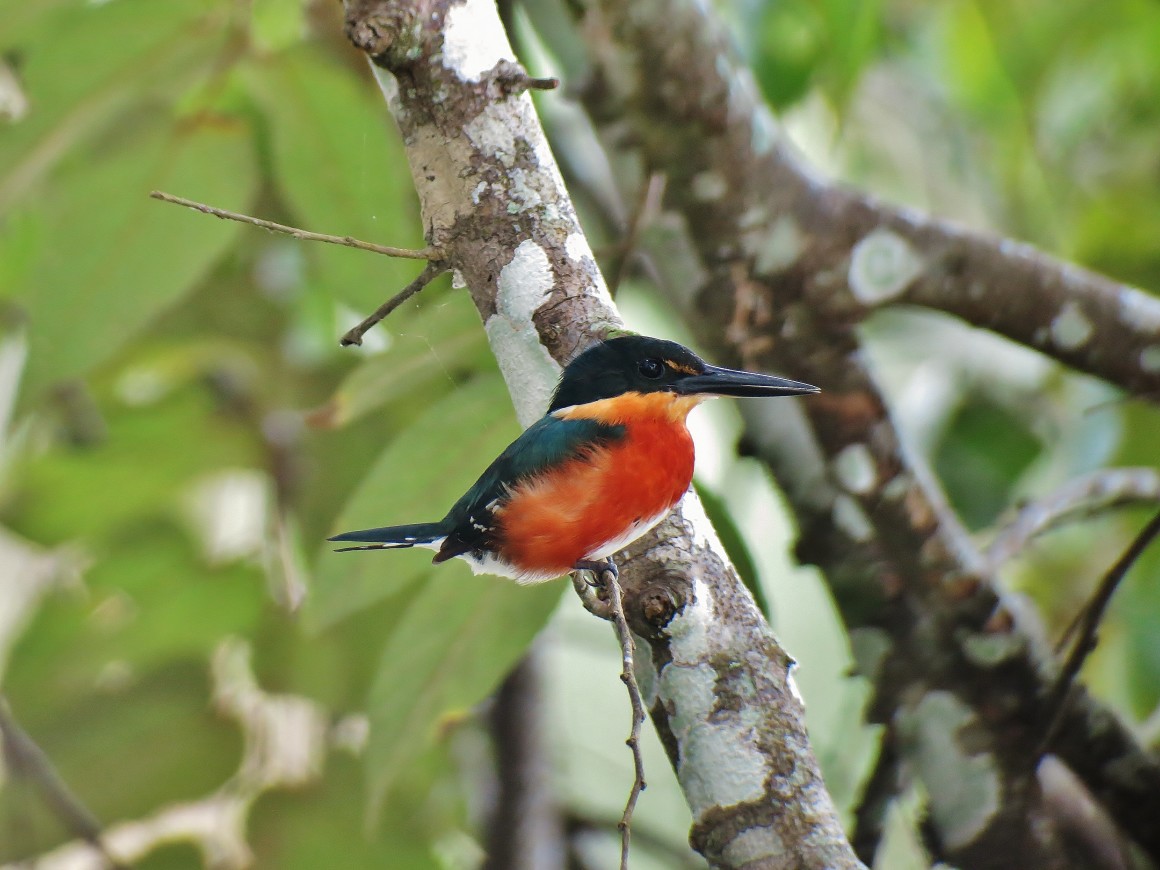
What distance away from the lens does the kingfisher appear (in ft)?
1.94

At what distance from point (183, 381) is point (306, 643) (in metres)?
0.61

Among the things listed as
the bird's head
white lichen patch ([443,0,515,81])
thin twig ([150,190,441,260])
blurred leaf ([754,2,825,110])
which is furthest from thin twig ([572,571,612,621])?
blurred leaf ([754,2,825,110])

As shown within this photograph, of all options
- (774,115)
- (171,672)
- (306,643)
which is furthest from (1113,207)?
(171,672)

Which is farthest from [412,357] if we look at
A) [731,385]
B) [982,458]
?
[982,458]

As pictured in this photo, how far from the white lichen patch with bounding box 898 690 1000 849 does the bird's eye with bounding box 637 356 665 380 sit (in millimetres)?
767

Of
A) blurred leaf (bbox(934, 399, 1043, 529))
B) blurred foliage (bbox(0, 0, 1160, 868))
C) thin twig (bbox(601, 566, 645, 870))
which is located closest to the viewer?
thin twig (bbox(601, 566, 645, 870))

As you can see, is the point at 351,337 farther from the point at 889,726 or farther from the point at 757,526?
the point at 757,526

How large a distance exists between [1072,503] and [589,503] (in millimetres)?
986

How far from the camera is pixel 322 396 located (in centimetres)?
177

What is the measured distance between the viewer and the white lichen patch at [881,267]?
4.30ft

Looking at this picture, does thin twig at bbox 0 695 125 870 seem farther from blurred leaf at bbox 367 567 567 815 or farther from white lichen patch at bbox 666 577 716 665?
white lichen patch at bbox 666 577 716 665

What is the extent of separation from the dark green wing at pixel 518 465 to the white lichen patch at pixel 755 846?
23 cm

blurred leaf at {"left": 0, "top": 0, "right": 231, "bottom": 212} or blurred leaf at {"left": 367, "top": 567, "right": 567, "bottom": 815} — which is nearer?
blurred leaf at {"left": 367, "top": 567, "right": 567, "bottom": 815}

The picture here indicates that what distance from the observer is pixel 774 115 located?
1531 millimetres
